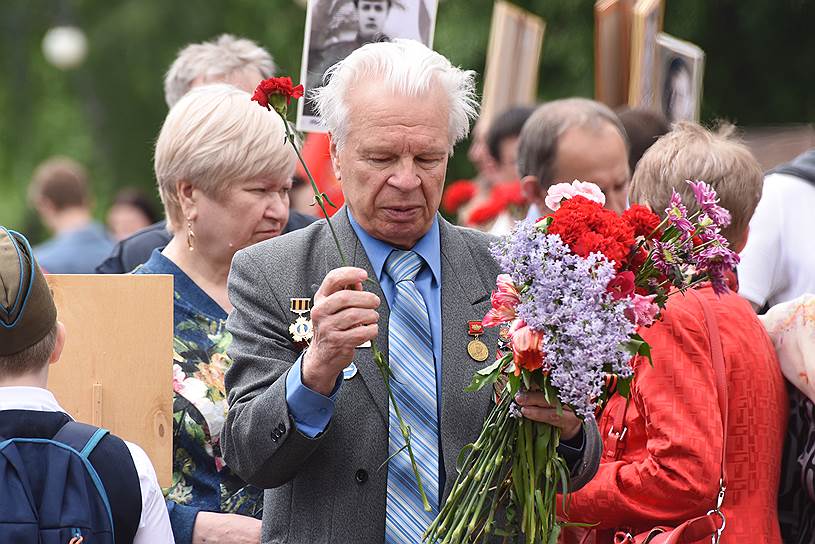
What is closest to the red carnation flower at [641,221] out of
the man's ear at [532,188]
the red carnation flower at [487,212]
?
the man's ear at [532,188]

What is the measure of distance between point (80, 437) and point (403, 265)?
3.05 feet

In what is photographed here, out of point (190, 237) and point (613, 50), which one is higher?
point (613, 50)

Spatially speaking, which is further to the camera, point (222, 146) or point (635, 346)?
point (222, 146)

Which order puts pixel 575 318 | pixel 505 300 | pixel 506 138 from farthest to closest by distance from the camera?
pixel 506 138 < pixel 505 300 < pixel 575 318

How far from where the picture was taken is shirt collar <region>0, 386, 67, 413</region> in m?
3.28

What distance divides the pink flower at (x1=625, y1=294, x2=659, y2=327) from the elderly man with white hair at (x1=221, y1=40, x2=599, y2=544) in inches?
12.4

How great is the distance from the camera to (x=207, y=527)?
3980 millimetres

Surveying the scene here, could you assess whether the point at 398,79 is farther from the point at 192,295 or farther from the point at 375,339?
the point at 192,295

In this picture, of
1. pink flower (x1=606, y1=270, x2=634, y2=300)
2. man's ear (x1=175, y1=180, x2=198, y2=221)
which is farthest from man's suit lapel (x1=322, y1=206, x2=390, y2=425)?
man's ear (x1=175, y1=180, x2=198, y2=221)

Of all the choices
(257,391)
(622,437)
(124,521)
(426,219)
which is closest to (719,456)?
(622,437)

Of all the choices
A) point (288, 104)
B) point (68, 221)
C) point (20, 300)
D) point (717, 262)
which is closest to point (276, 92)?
point (288, 104)

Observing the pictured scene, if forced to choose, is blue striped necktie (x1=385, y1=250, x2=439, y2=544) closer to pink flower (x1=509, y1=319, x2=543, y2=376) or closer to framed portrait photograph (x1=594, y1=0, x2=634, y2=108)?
pink flower (x1=509, y1=319, x2=543, y2=376)

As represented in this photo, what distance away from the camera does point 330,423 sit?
3.29 m

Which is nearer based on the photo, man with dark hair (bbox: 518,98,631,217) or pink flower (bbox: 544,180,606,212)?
pink flower (bbox: 544,180,606,212)
